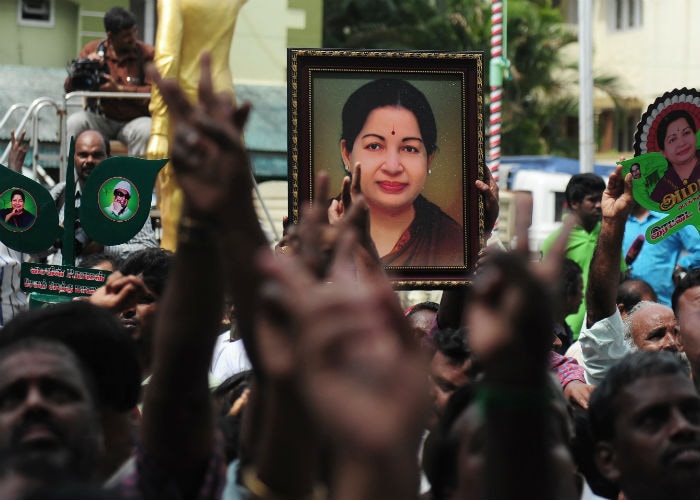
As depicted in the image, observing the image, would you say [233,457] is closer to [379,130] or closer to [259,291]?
[259,291]

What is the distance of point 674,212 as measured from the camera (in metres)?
5.88

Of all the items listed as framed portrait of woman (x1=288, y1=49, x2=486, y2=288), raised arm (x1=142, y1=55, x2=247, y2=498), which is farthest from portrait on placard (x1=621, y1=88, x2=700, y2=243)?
raised arm (x1=142, y1=55, x2=247, y2=498)

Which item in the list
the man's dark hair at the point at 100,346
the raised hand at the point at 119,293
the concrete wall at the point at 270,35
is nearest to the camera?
the man's dark hair at the point at 100,346

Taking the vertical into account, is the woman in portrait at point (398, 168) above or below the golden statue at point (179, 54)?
below

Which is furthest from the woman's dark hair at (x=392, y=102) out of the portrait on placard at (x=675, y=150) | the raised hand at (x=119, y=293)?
the raised hand at (x=119, y=293)

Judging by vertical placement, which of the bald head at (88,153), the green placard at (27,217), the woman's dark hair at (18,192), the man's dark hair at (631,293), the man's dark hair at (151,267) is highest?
the bald head at (88,153)

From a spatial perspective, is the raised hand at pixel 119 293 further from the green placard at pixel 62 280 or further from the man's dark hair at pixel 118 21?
the man's dark hair at pixel 118 21

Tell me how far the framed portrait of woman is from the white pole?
32.5 ft

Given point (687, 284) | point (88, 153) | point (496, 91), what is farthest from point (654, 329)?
point (496, 91)

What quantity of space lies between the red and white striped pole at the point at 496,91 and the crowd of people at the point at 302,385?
4893 millimetres

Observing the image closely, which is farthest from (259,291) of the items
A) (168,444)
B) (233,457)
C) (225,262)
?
(233,457)

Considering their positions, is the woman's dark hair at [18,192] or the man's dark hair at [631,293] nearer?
the woman's dark hair at [18,192]

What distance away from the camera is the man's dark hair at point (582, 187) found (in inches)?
329

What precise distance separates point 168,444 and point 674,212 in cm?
Answer: 350
